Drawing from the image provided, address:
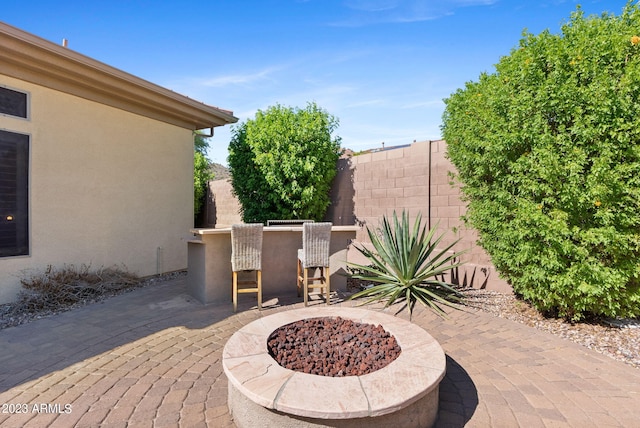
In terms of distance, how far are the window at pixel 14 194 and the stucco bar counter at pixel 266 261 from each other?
225 cm

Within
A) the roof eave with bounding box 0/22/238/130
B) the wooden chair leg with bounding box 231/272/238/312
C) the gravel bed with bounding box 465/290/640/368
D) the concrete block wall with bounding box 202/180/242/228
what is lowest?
the gravel bed with bounding box 465/290/640/368

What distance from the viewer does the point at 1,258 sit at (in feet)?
14.4

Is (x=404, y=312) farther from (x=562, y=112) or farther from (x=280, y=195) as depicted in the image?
(x=280, y=195)

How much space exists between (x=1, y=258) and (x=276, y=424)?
485 centimetres

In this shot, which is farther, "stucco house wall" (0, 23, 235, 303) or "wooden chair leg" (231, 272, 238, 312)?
"stucco house wall" (0, 23, 235, 303)

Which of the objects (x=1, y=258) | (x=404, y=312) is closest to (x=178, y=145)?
(x=1, y=258)

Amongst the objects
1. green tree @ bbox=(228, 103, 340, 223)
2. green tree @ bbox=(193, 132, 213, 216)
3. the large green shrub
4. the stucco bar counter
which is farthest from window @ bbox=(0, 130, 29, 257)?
green tree @ bbox=(193, 132, 213, 216)

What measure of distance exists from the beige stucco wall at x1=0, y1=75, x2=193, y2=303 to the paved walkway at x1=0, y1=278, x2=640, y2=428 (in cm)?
159

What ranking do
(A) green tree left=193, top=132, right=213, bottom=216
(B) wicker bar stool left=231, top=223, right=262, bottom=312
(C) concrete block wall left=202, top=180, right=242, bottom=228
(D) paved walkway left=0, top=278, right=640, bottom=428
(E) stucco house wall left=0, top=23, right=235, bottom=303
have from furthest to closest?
(A) green tree left=193, top=132, right=213, bottom=216 < (C) concrete block wall left=202, top=180, right=242, bottom=228 < (E) stucco house wall left=0, top=23, right=235, bottom=303 < (B) wicker bar stool left=231, top=223, right=262, bottom=312 < (D) paved walkway left=0, top=278, right=640, bottom=428

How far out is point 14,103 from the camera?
4504 millimetres

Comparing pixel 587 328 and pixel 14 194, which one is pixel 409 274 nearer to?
pixel 587 328

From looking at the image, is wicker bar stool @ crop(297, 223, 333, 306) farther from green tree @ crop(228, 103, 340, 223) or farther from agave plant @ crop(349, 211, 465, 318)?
green tree @ crop(228, 103, 340, 223)

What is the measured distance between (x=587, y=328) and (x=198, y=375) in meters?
4.08

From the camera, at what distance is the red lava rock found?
7.24ft
